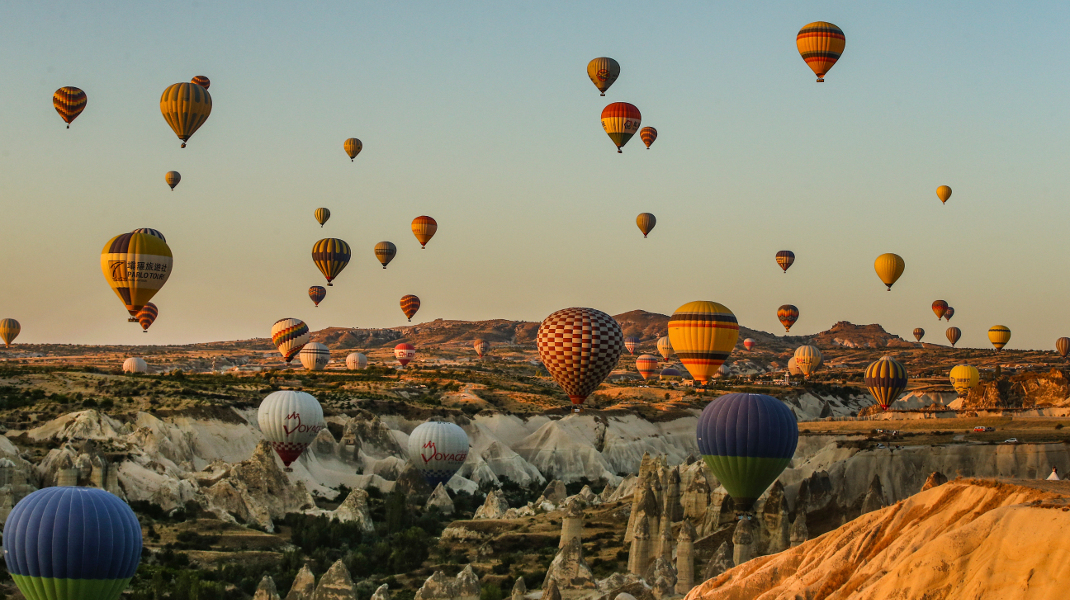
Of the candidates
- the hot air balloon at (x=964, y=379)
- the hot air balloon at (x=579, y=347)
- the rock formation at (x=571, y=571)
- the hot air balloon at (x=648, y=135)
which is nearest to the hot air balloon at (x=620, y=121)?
the hot air balloon at (x=648, y=135)

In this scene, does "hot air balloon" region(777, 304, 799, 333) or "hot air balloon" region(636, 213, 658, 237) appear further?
"hot air balloon" region(777, 304, 799, 333)

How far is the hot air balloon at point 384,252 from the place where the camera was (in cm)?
11244

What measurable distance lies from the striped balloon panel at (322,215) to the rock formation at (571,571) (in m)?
77.6

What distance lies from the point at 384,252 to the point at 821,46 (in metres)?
55.2

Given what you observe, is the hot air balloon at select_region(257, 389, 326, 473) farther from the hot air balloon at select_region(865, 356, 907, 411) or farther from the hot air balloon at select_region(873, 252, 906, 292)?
Result: the hot air balloon at select_region(873, 252, 906, 292)

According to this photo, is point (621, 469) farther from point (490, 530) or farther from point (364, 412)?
point (490, 530)

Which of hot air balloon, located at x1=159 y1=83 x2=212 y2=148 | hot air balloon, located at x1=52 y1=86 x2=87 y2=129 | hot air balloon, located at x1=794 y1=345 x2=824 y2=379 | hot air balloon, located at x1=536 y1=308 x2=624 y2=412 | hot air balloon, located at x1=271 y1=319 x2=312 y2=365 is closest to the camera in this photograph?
hot air balloon, located at x1=536 y1=308 x2=624 y2=412

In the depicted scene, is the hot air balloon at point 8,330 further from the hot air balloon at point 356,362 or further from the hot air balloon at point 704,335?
the hot air balloon at point 704,335

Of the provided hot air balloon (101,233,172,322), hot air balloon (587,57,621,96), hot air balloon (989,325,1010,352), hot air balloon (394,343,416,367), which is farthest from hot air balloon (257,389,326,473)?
hot air balloon (989,325,1010,352)

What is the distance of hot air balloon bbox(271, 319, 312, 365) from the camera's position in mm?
121125

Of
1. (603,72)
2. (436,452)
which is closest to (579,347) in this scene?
(436,452)

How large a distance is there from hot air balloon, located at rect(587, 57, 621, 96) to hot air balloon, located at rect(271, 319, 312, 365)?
5405 cm

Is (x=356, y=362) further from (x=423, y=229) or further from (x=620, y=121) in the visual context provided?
(x=620, y=121)

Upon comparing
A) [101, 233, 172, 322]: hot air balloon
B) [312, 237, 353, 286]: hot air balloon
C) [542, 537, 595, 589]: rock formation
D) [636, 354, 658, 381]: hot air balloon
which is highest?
[312, 237, 353, 286]: hot air balloon
